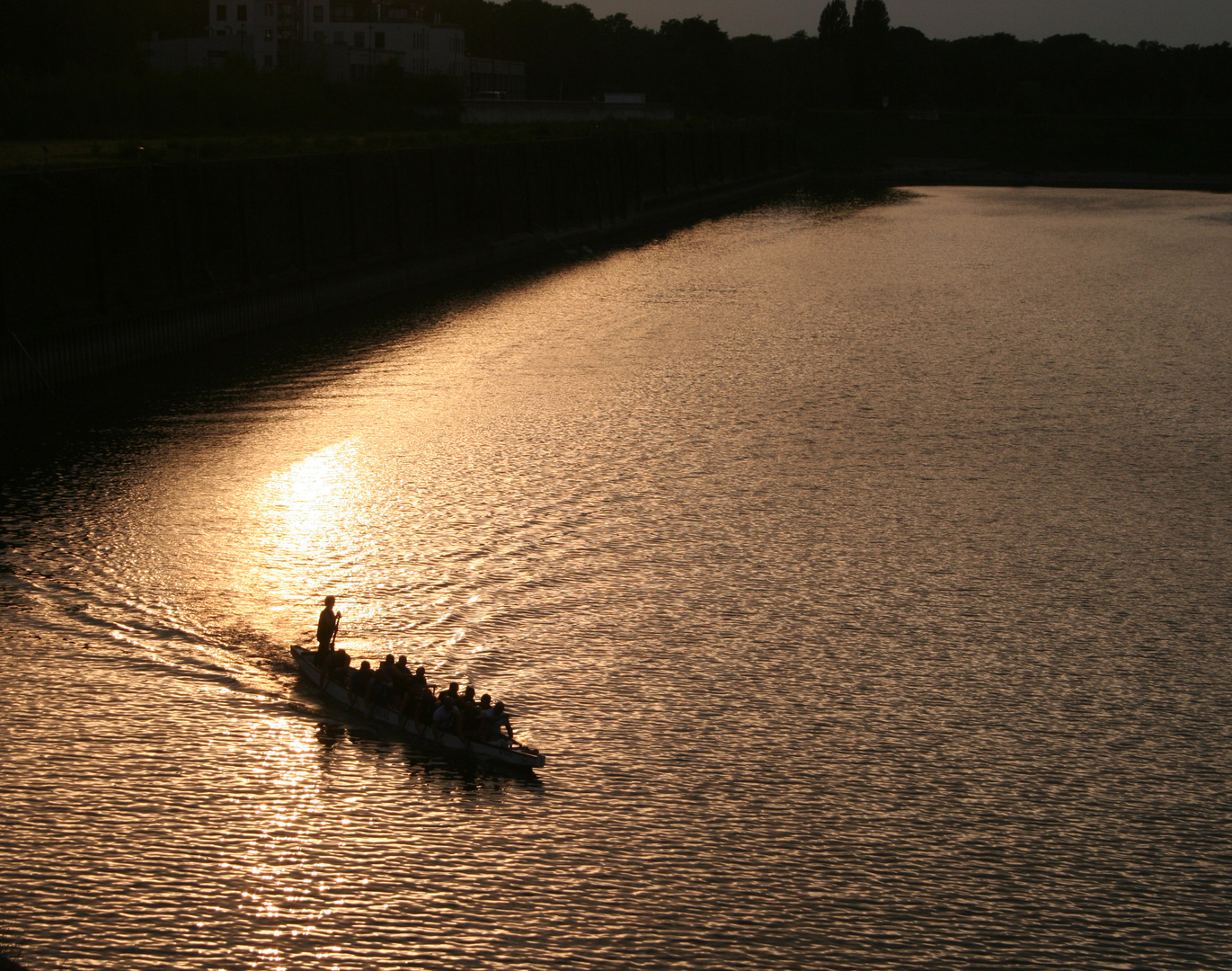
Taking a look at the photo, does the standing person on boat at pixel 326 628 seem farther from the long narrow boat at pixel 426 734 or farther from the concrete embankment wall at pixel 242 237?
the concrete embankment wall at pixel 242 237

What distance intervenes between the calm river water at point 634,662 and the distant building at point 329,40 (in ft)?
280

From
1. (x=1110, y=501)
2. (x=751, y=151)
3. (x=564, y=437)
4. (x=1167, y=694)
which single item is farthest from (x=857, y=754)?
(x=751, y=151)

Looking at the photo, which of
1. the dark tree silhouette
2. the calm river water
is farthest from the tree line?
the calm river water

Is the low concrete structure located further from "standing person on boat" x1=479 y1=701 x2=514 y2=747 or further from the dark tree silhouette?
"standing person on boat" x1=479 y1=701 x2=514 y2=747

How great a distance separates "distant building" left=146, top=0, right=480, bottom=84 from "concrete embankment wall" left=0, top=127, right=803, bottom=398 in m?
46.4

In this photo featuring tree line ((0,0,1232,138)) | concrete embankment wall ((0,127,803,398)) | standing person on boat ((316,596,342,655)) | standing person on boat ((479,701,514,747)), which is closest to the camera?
standing person on boat ((479,701,514,747))

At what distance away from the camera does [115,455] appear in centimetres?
3434

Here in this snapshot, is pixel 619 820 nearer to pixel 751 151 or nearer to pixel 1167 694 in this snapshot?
pixel 1167 694

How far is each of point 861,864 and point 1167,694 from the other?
8.16 meters

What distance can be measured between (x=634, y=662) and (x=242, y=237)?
36.2m

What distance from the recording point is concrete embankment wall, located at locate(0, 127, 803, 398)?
41.8 meters

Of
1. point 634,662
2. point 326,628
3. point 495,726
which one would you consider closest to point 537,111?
point 634,662

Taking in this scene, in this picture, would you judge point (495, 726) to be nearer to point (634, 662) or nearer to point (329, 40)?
point (634, 662)

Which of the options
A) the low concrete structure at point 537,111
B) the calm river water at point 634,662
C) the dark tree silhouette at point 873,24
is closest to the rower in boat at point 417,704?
the calm river water at point 634,662
